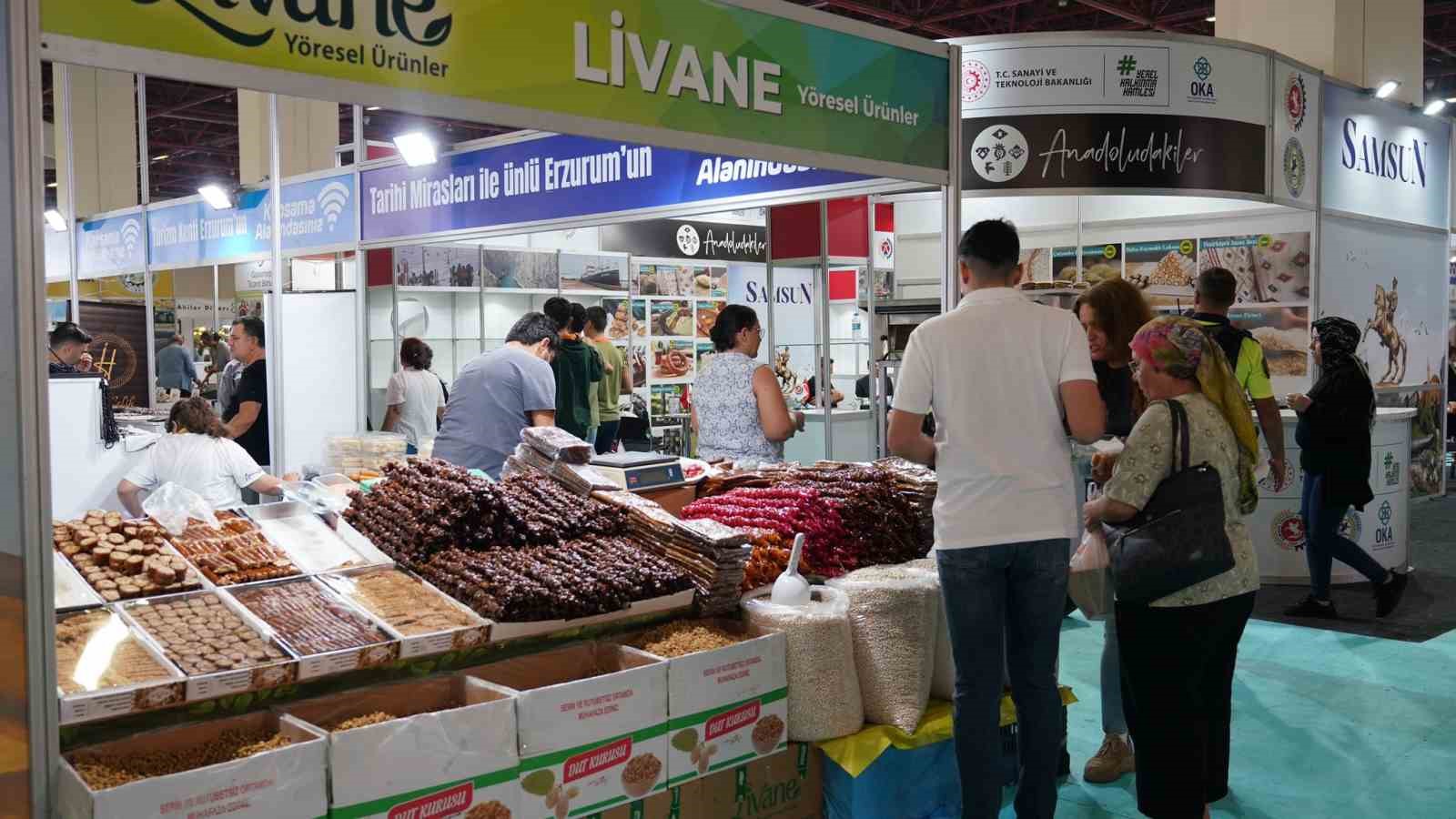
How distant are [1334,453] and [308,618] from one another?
5.17 meters

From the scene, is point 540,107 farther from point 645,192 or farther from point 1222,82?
point 1222,82

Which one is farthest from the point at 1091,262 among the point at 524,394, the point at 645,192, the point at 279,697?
the point at 279,697

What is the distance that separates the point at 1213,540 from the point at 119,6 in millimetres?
2675

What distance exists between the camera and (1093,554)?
3.35 meters

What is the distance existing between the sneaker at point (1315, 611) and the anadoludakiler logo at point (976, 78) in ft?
10.4

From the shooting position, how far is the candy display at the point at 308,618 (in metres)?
2.61

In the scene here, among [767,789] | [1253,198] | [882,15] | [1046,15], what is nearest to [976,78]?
[1253,198]

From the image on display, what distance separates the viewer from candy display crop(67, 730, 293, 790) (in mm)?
2246

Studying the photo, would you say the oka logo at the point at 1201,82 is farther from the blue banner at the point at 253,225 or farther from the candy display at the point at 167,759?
the candy display at the point at 167,759

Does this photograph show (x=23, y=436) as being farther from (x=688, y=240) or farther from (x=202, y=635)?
(x=688, y=240)

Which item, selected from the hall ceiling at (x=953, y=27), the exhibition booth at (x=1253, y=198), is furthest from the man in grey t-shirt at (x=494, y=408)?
the hall ceiling at (x=953, y=27)

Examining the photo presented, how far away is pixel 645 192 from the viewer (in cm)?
512

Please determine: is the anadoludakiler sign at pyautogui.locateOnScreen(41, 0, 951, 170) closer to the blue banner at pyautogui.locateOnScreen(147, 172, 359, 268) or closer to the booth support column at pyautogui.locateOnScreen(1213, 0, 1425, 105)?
the blue banner at pyautogui.locateOnScreen(147, 172, 359, 268)

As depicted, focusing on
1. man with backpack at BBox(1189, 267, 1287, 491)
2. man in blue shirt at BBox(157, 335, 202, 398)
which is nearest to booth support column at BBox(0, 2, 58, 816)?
man with backpack at BBox(1189, 267, 1287, 491)
